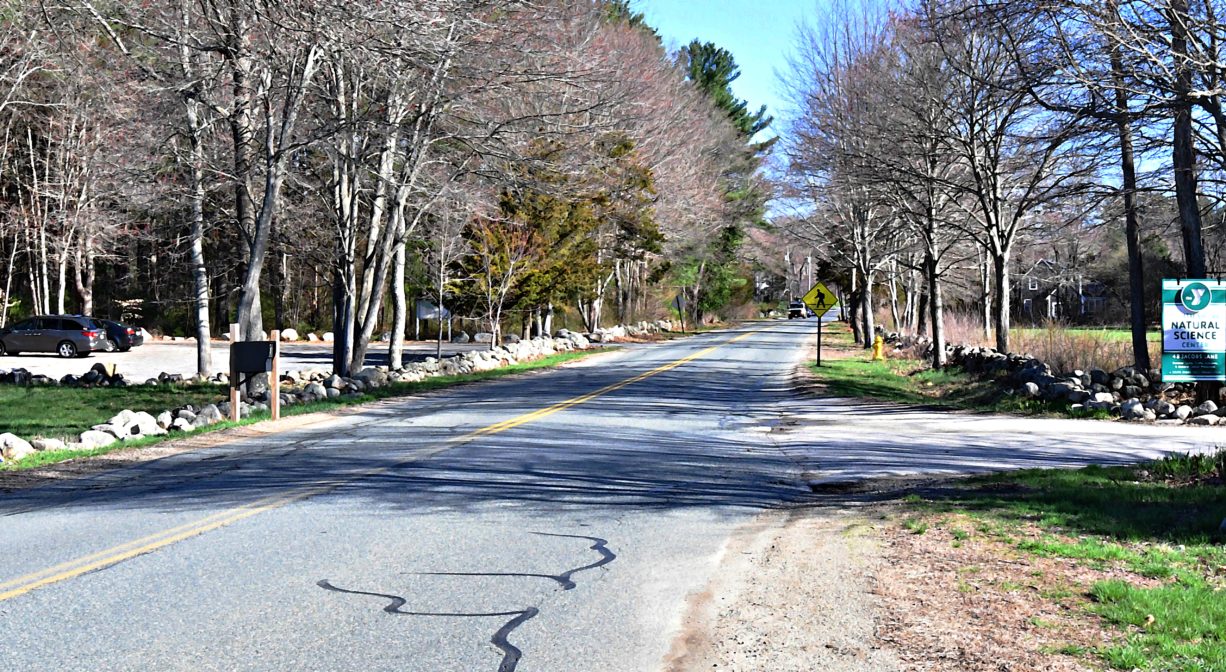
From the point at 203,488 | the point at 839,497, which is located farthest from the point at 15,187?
the point at 839,497

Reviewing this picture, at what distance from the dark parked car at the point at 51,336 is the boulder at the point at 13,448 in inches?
1160

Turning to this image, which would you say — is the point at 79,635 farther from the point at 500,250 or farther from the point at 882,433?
the point at 500,250

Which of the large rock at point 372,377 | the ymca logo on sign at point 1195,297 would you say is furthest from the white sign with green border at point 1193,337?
the large rock at point 372,377

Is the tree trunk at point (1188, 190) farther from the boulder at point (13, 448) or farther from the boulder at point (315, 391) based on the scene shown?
the boulder at point (13, 448)

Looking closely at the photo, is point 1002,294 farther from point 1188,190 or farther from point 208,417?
point 208,417

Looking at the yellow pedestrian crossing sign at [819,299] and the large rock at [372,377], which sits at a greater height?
the yellow pedestrian crossing sign at [819,299]

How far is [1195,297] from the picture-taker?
16.5 metres

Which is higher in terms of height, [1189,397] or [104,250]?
[104,250]

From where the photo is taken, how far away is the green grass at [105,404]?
613 inches

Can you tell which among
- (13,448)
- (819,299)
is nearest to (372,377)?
(13,448)

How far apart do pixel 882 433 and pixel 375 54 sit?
9.52m

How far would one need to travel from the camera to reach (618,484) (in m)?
11.2

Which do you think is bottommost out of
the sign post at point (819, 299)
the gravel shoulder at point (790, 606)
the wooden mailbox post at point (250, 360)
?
the gravel shoulder at point (790, 606)

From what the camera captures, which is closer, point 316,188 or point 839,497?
point 839,497
